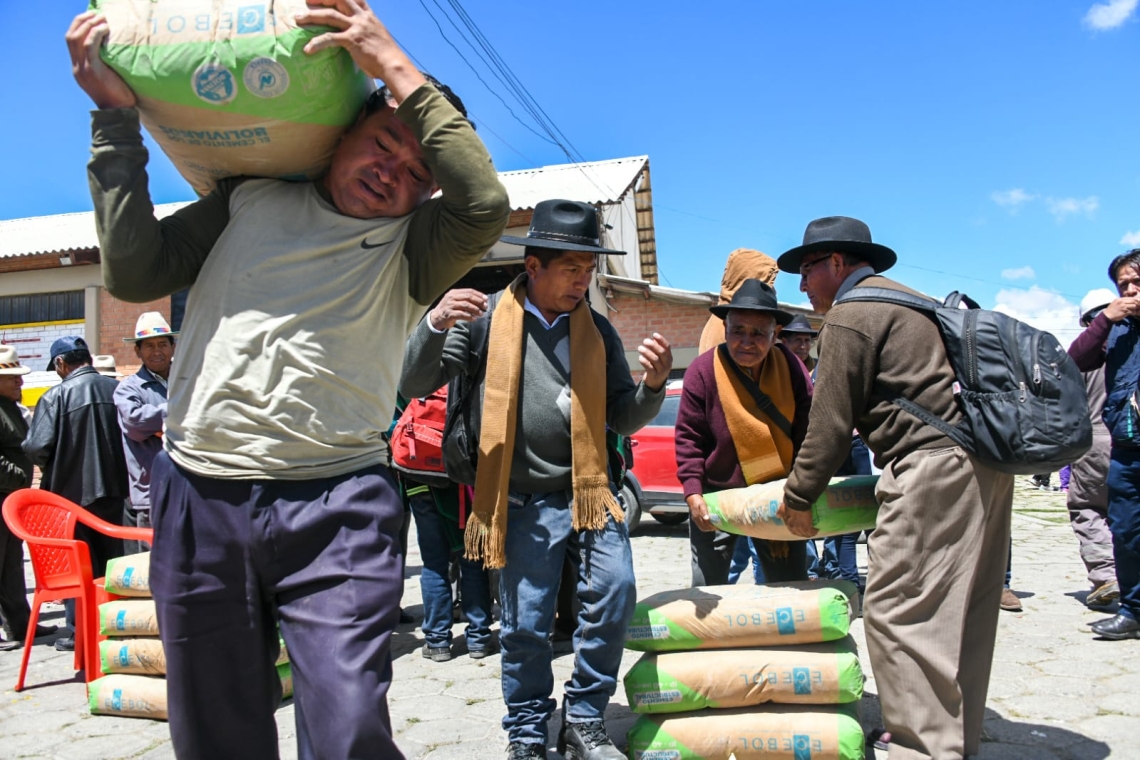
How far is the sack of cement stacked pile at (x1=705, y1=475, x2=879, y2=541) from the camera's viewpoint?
330cm

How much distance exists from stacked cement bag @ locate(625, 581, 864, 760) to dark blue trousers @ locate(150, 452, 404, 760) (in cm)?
161

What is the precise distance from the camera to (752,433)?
156 inches

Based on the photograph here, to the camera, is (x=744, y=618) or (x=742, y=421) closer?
(x=744, y=618)

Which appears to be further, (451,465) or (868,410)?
(451,465)

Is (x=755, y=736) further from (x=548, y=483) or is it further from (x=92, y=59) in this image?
(x=92, y=59)

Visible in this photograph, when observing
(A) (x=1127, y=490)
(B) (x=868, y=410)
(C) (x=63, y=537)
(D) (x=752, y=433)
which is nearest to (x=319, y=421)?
(B) (x=868, y=410)

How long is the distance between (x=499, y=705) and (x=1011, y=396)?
263 cm

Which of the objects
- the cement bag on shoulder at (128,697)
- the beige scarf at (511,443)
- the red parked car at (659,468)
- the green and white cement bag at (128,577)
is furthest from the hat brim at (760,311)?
the red parked car at (659,468)

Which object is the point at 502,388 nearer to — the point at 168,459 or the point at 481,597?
the point at 168,459

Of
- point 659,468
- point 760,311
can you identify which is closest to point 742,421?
point 760,311

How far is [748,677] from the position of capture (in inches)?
128

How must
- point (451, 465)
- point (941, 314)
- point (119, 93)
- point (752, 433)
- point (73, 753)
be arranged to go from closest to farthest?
1. point (119, 93)
2. point (941, 314)
3. point (451, 465)
4. point (73, 753)
5. point (752, 433)

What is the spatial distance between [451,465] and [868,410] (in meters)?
1.60

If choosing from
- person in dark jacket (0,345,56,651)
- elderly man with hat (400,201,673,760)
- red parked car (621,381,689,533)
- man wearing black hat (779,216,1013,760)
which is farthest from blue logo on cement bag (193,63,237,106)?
red parked car (621,381,689,533)
